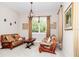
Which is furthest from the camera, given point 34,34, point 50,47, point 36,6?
point 34,34

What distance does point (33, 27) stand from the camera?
30.7 ft

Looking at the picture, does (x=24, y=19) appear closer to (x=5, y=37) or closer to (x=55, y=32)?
(x=55, y=32)

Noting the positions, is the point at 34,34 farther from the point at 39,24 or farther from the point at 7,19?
the point at 7,19

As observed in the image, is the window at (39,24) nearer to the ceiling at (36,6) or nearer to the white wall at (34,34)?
the white wall at (34,34)

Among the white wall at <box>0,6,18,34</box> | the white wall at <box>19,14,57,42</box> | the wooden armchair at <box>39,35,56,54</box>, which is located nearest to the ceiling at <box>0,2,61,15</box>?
the white wall at <box>0,6,18,34</box>

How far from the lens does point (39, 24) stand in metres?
9.38

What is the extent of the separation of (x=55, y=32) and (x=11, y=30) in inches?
133

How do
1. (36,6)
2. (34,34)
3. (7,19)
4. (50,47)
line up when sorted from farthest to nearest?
(34,34), (7,19), (36,6), (50,47)

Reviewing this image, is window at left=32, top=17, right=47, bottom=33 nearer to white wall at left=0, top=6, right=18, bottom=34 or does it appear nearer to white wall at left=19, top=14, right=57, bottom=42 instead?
white wall at left=19, top=14, right=57, bottom=42

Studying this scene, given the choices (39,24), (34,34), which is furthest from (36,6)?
(34,34)

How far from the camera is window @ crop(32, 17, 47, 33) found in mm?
9281

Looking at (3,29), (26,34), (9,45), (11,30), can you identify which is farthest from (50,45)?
(26,34)

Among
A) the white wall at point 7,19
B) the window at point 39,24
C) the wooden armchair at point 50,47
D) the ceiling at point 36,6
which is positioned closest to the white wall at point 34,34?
the window at point 39,24

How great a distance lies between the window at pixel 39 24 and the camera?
365 inches
